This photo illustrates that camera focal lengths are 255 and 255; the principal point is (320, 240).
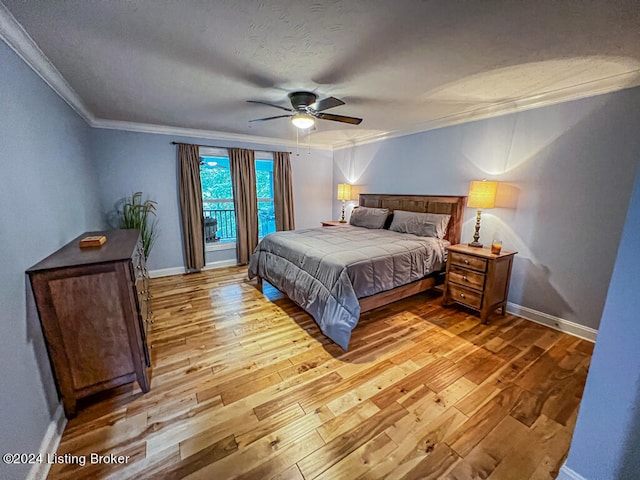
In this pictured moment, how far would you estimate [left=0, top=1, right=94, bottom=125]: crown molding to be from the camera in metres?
1.42

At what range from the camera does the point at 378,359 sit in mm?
2178

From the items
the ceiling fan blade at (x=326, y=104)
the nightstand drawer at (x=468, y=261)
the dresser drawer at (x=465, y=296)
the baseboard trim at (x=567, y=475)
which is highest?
the ceiling fan blade at (x=326, y=104)

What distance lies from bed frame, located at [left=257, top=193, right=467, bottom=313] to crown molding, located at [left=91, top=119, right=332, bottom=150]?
79.3 inches

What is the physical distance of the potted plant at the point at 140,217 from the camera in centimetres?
370

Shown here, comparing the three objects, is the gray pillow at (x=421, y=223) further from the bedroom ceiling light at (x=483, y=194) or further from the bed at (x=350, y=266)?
the bedroom ceiling light at (x=483, y=194)

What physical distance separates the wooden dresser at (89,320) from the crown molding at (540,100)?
12.7 feet

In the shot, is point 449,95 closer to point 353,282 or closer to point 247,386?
point 353,282

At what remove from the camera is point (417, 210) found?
3.94 meters

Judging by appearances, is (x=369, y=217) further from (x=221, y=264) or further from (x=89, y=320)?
(x=89, y=320)

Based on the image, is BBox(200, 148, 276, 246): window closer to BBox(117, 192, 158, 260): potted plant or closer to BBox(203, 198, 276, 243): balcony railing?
BBox(203, 198, 276, 243): balcony railing

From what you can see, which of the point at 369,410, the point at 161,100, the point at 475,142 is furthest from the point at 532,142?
the point at 161,100

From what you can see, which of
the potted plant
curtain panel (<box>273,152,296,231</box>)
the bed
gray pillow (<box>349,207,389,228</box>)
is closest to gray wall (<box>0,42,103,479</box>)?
the potted plant

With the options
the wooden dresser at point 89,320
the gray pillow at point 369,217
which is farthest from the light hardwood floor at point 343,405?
the gray pillow at point 369,217

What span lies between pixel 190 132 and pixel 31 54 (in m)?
2.46
